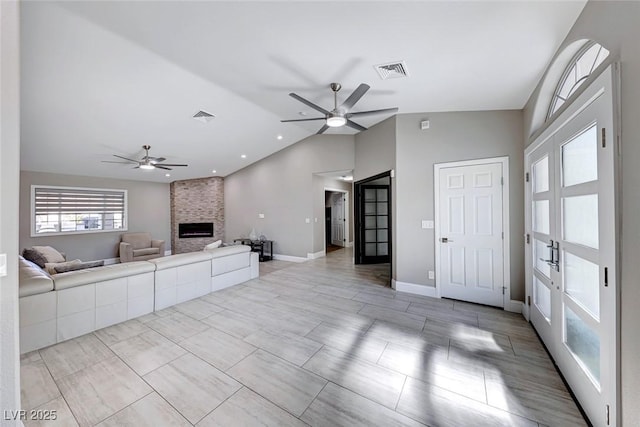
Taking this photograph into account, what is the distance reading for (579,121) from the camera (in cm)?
174

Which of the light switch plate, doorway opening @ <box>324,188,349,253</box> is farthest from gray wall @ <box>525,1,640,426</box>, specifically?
doorway opening @ <box>324,188,349,253</box>

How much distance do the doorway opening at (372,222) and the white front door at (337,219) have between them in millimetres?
2685

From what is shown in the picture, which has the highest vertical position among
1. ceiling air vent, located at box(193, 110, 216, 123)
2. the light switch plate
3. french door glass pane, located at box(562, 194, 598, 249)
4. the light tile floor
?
ceiling air vent, located at box(193, 110, 216, 123)

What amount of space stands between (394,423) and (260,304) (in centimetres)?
245

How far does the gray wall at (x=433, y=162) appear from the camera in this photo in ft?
10.8

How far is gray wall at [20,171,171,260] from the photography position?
19.2 ft

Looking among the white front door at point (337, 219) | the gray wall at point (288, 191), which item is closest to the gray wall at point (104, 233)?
the gray wall at point (288, 191)

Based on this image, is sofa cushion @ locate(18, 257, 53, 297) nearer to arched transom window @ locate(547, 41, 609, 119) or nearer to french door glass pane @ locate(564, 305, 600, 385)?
french door glass pane @ locate(564, 305, 600, 385)

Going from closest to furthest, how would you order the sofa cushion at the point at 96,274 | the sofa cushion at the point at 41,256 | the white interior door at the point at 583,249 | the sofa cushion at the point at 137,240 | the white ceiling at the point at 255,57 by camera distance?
1. the white interior door at the point at 583,249
2. the white ceiling at the point at 255,57
3. the sofa cushion at the point at 96,274
4. the sofa cushion at the point at 41,256
5. the sofa cushion at the point at 137,240

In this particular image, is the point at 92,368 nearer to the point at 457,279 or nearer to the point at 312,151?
the point at 457,279

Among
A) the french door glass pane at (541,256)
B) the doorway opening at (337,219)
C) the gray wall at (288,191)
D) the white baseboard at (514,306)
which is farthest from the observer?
the doorway opening at (337,219)

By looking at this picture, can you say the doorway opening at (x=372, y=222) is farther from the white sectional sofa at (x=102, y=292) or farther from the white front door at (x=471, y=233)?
the white sectional sofa at (x=102, y=292)

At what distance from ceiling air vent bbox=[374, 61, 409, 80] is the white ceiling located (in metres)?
0.07

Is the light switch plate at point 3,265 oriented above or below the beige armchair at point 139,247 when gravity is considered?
above
